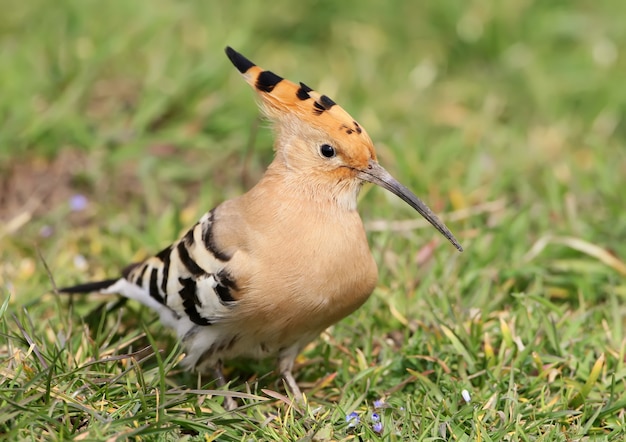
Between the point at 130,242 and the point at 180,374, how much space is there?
36.5 inches

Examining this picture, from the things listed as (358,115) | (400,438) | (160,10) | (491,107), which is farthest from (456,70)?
(400,438)

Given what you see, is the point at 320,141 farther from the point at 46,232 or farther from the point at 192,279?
the point at 46,232

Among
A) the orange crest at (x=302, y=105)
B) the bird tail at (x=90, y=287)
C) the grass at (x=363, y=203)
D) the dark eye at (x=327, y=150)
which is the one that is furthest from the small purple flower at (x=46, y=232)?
the dark eye at (x=327, y=150)

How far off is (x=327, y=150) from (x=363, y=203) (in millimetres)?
1319

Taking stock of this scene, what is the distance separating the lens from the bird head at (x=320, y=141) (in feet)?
9.75

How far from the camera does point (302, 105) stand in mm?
3029

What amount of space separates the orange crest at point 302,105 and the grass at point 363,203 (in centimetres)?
77

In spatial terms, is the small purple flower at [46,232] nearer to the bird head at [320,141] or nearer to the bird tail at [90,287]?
the bird tail at [90,287]

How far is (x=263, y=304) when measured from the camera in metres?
2.90

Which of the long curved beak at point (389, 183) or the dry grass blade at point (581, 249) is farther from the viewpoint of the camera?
the dry grass blade at point (581, 249)

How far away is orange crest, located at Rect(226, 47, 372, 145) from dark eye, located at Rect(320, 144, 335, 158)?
4 cm

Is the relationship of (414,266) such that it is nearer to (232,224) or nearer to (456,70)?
(232,224)

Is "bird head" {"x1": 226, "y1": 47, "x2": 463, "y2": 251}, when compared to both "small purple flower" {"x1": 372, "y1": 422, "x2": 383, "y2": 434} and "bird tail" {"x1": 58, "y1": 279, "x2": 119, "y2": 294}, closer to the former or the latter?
"small purple flower" {"x1": 372, "y1": 422, "x2": 383, "y2": 434}

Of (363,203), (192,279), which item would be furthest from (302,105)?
(363,203)
